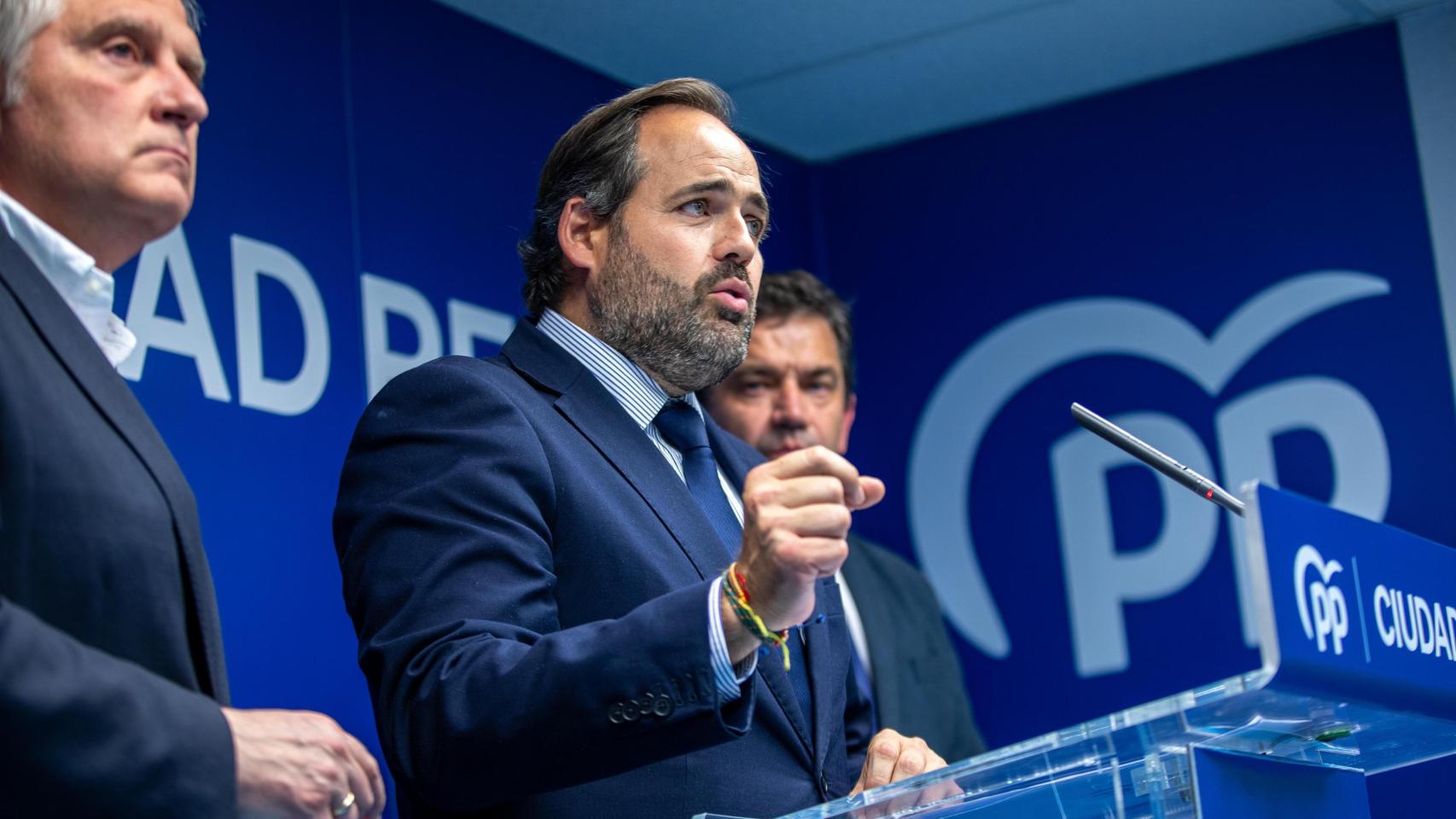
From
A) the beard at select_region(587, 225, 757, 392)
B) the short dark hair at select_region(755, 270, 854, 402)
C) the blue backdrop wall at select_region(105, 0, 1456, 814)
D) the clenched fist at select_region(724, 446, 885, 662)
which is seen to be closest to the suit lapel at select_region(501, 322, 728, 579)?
the beard at select_region(587, 225, 757, 392)

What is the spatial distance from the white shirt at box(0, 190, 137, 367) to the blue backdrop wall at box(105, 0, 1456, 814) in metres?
1.61

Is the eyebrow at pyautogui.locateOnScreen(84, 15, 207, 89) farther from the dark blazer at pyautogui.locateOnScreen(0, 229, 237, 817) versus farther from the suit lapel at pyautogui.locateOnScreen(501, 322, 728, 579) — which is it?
the suit lapel at pyautogui.locateOnScreen(501, 322, 728, 579)

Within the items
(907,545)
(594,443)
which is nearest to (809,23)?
(907,545)

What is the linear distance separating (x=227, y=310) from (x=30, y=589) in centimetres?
205

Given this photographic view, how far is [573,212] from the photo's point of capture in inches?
108

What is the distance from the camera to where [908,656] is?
4223 millimetres

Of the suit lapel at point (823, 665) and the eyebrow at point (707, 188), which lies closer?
the suit lapel at point (823, 665)

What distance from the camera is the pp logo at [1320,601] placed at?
5.01ft

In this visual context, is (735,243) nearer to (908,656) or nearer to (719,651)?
(719,651)

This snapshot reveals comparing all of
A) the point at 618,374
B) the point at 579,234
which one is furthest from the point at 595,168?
the point at 618,374

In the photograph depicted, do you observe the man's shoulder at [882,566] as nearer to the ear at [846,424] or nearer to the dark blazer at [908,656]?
the dark blazer at [908,656]

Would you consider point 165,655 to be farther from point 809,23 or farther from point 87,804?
point 809,23

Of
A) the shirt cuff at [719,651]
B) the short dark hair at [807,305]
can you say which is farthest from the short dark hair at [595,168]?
the short dark hair at [807,305]

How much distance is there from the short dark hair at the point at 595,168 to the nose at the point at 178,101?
1.00 m
